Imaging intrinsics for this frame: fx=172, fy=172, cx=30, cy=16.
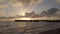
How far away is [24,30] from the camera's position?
285 inches

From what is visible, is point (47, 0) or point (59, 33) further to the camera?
point (47, 0)

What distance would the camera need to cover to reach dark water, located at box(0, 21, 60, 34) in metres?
7.10

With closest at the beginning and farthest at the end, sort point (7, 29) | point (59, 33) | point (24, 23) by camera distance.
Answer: point (59, 33)
point (7, 29)
point (24, 23)

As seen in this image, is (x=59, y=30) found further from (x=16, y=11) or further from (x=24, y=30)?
(x=16, y=11)

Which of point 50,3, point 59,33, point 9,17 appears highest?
point 50,3

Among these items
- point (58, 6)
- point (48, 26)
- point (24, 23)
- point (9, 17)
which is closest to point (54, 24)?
point (48, 26)

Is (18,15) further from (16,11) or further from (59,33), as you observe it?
(59,33)

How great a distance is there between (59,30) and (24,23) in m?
1.68

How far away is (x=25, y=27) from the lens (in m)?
7.60

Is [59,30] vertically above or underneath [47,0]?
underneath

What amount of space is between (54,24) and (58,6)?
879mm

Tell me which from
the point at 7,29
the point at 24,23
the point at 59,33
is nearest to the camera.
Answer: the point at 59,33

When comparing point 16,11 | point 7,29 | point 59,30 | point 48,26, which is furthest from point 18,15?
point 59,30

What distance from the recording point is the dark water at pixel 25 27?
23.3 ft
